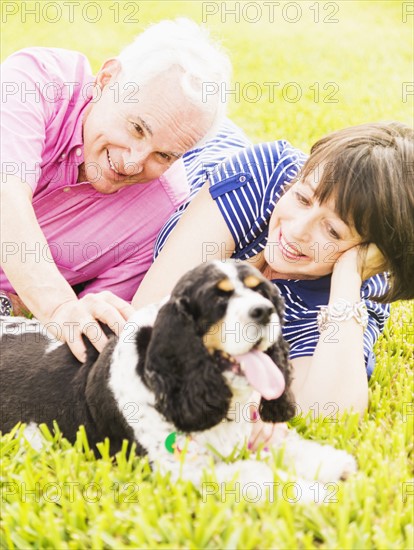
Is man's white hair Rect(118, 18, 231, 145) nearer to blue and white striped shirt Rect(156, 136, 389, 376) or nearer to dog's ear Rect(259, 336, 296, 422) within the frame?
blue and white striped shirt Rect(156, 136, 389, 376)

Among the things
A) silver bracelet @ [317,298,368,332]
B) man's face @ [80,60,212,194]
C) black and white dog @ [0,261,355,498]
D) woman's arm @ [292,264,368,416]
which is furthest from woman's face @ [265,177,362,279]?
black and white dog @ [0,261,355,498]

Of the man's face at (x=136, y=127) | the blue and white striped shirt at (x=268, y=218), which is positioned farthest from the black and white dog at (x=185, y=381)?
the man's face at (x=136, y=127)

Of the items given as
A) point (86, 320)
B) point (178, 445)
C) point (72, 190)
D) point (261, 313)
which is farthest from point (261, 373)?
point (72, 190)

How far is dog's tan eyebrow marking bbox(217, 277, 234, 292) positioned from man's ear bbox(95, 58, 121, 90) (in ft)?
5.59

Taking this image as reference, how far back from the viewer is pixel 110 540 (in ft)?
7.25

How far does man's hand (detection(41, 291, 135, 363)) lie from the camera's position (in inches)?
114

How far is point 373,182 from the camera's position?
3.15 metres

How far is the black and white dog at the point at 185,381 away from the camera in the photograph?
2.40 m

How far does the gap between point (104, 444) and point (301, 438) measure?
33.9 inches

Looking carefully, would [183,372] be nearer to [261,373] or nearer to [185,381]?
[185,381]

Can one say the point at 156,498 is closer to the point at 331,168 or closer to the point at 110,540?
the point at 110,540

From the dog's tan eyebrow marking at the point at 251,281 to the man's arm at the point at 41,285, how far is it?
724mm

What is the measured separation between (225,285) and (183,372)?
35 centimetres

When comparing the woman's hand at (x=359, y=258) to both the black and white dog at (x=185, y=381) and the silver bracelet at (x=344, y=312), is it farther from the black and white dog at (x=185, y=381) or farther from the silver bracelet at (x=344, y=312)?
the black and white dog at (x=185, y=381)
